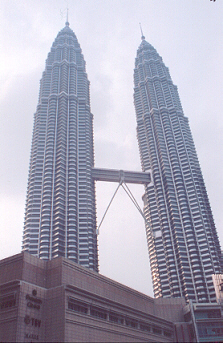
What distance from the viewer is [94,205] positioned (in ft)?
550

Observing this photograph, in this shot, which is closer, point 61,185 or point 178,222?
point 61,185

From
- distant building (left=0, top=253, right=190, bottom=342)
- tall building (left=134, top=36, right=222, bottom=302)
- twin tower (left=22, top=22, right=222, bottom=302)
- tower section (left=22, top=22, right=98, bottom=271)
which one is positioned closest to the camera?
distant building (left=0, top=253, right=190, bottom=342)

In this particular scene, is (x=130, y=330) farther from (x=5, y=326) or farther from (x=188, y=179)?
(x=188, y=179)

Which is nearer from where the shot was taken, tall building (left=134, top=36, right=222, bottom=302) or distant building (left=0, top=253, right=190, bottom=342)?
distant building (left=0, top=253, right=190, bottom=342)

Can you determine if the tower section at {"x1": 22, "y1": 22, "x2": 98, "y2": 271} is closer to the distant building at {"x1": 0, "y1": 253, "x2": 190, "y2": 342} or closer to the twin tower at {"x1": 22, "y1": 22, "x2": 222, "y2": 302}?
the twin tower at {"x1": 22, "y1": 22, "x2": 222, "y2": 302}

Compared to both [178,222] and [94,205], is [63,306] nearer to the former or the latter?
[94,205]

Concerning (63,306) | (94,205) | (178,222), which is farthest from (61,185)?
(63,306)

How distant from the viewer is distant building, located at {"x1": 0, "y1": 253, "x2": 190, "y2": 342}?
62250 mm

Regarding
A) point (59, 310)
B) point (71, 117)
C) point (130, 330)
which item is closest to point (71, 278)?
point (59, 310)

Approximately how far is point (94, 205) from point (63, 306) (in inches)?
4075

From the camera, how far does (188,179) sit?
177 meters

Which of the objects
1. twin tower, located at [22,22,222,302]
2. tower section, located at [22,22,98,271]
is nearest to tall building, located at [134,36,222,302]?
twin tower, located at [22,22,222,302]

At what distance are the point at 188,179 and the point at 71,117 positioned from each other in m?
71.0

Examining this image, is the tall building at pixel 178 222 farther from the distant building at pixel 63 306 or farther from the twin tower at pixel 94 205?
the distant building at pixel 63 306
